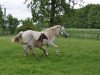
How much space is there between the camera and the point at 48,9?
54.6m

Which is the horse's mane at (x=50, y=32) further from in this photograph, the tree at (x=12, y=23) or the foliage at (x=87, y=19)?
the foliage at (x=87, y=19)

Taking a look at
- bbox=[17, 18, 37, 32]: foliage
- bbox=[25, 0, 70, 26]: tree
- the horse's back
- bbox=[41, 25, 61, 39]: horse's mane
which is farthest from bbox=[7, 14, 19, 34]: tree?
the horse's back

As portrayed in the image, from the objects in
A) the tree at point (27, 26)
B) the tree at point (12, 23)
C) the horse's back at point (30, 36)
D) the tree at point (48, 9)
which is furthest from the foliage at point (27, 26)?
the horse's back at point (30, 36)

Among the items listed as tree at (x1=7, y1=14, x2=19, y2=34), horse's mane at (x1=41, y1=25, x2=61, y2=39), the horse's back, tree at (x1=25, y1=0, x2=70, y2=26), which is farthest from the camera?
tree at (x1=7, y1=14, x2=19, y2=34)

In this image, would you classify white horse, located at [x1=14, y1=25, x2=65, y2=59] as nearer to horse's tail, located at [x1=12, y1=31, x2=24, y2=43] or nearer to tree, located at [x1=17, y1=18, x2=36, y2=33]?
horse's tail, located at [x1=12, y1=31, x2=24, y2=43]

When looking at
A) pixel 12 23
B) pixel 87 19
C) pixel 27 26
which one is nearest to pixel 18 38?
pixel 27 26

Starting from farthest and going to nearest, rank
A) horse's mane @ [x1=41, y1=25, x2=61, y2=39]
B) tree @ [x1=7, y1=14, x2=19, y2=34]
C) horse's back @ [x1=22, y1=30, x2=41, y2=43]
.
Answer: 1. tree @ [x1=7, y1=14, x2=19, y2=34]
2. horse's mane @ [x1=41, y1=25, x2=61, y2=39]
3. horse's back @ [x1=22, y1=30, x2=41, y2=43]

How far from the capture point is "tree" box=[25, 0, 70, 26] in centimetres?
5444

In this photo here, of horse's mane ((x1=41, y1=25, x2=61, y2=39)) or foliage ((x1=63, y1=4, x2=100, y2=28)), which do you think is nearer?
horse's mane ((x1=41, y1=25, x2=61, y2=39))

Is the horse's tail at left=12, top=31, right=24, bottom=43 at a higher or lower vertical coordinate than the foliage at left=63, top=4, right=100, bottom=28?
higher

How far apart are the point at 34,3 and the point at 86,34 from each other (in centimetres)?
1257

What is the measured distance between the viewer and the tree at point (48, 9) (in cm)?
5444

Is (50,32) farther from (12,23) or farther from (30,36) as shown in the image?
(12,23)

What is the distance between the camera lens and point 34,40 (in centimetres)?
1802
